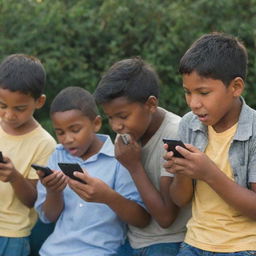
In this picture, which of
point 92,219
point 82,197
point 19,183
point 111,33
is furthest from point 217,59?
point 111,33

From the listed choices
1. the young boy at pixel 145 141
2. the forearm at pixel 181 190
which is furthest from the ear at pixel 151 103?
the forearm at pixel 181 190

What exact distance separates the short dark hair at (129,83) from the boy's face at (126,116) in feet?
0.09

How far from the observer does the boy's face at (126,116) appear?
11.9 feet

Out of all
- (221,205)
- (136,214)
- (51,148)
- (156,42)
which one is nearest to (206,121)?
(221,205)

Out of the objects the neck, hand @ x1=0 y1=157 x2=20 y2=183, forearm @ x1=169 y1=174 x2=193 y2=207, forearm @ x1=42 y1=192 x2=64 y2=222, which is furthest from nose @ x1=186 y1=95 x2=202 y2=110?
hand @ x1=0 y1=157 x2=20 y2=183

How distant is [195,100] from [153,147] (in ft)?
1.74

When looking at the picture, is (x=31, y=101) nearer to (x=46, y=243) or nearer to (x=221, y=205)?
(x=46, y=243)

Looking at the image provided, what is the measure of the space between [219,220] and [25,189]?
1178mm

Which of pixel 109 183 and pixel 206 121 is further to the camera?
pixel 109 183

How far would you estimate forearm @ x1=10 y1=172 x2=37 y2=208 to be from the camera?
12.8 ft

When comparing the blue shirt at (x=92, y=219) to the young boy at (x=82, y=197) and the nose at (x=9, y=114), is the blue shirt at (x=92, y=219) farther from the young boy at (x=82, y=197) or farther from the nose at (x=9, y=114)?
the nose at (x=9, y=114)

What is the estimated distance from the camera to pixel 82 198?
3.67 m

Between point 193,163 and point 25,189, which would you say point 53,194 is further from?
point 193,163

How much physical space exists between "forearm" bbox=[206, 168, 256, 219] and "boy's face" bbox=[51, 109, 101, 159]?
2.88ft
